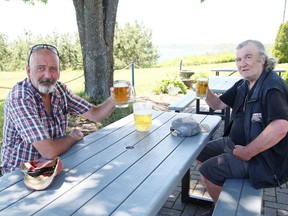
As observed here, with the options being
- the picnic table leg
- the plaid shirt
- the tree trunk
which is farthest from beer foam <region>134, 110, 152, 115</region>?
the tree trunk

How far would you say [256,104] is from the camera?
81.7 inches

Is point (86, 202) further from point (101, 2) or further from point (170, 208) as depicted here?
point (101, 2)

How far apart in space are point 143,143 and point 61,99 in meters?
0.75

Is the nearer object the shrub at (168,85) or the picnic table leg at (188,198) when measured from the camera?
the picnic table leg at (188,198)

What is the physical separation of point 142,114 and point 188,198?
1101mm

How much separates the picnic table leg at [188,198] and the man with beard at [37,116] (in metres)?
1.22

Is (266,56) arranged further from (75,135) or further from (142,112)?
(75,135)

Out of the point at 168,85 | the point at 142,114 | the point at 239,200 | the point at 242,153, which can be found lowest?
the point at 168,85

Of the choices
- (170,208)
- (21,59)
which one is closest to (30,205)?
(170,208)

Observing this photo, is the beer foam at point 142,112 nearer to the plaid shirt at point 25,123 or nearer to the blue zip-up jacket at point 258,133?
the plaid shirt at point 25,123

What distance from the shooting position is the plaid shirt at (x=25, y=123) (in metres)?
1.76

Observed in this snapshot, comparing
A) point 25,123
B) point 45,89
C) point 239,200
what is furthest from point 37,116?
point 239,200

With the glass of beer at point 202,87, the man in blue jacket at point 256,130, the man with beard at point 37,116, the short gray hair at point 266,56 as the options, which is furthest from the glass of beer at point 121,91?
the short gray hair at point 266,56

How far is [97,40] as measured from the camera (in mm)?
5602
